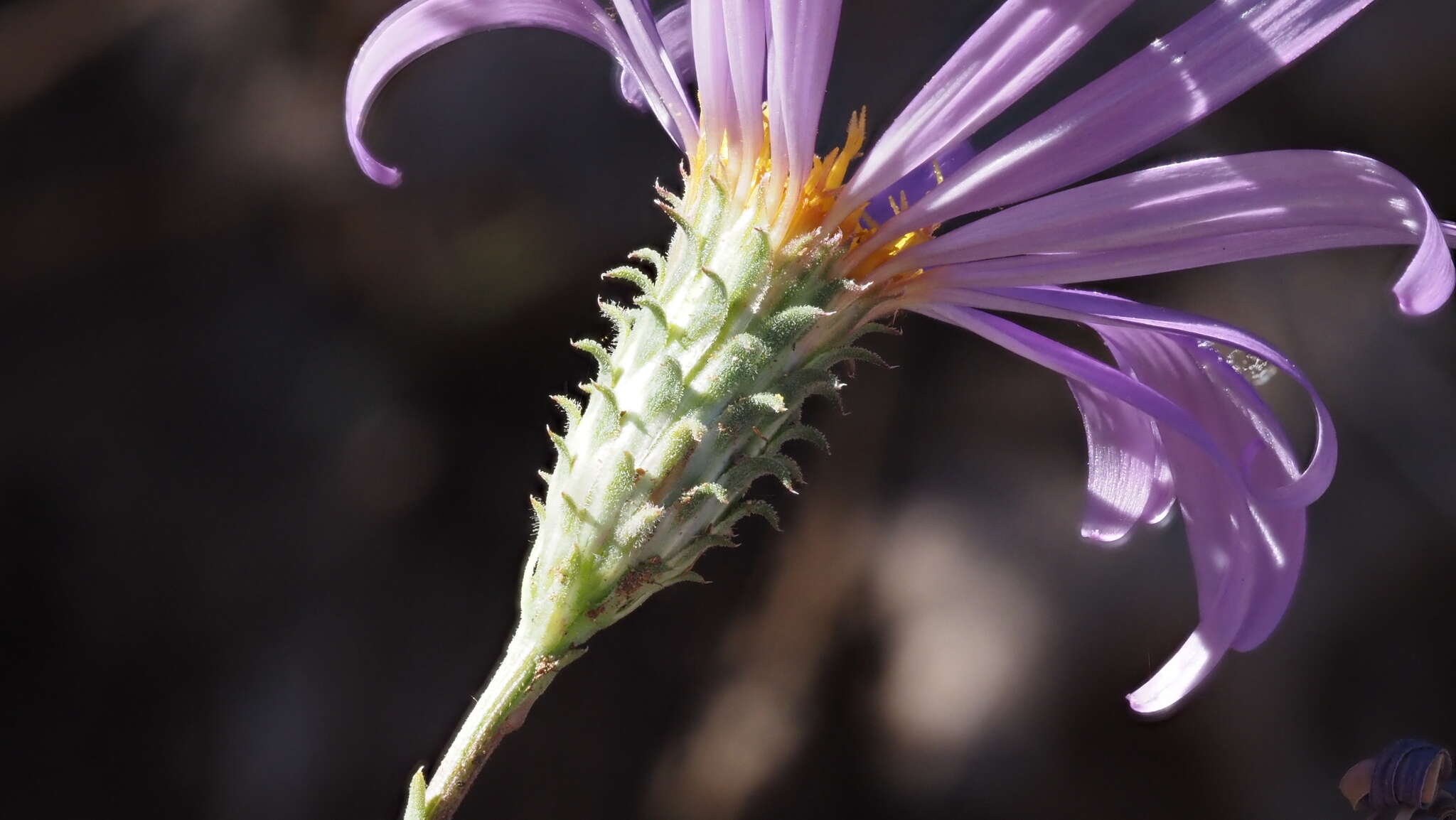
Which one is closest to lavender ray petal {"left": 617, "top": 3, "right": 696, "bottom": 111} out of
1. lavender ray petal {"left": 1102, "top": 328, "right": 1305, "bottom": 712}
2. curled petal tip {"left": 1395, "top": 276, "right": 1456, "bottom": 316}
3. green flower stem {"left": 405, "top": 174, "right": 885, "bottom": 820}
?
green flower stem {"left": 405, "top": 174, "right": 885, "bottom": 820}

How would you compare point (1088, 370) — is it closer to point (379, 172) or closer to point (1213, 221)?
point (1213, 221)

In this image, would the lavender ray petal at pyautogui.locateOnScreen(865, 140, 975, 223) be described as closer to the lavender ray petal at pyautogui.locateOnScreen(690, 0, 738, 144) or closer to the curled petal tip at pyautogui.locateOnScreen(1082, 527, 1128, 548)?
the lavender ray petal at pyautogui.locateOnScreen(690, 0, 738, 144)

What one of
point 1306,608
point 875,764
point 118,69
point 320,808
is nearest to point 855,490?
point 875,764

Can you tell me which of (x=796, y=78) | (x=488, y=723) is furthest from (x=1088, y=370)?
(x=488, y=723)

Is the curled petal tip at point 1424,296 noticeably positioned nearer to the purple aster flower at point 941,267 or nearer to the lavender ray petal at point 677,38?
the purple aster flower at point 941,267

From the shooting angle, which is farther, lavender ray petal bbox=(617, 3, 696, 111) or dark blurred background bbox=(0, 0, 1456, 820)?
dark blurred background bbox=(0, 0, 1456, 820)

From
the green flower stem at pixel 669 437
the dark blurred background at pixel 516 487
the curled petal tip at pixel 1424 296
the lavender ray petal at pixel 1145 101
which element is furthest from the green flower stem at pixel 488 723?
the dark blurred background at pixel 516 487
